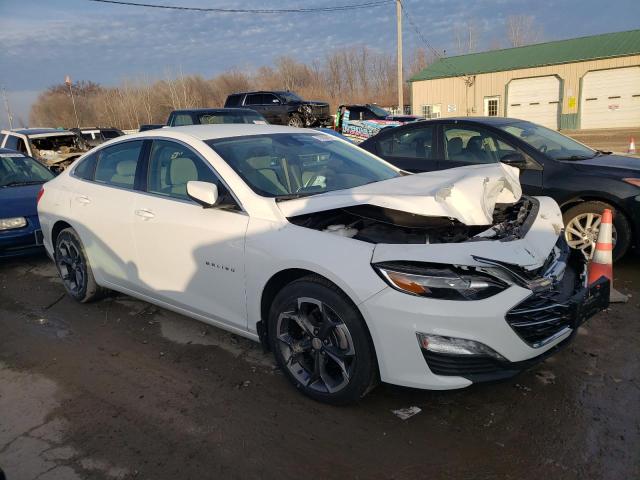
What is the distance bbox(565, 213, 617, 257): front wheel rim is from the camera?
16.7 ft

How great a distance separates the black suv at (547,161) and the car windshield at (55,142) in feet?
37.8

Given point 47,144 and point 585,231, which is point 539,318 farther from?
point 47,144

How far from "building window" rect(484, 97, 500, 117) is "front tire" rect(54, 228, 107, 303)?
125ft

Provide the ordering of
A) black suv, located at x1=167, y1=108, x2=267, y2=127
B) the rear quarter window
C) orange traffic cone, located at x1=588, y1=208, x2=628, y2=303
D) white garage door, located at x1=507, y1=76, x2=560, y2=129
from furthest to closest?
white garage door, located at x1=507, y1=76, x2=560, y2=129 → black suv, located at x1=167, y1=108, x2=267, y2=127 → the rear quarter window → orange traffic cone, located at x1=588, y1=208, x2=628, y2=303

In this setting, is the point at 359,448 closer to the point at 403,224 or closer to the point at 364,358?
the point at 364,358

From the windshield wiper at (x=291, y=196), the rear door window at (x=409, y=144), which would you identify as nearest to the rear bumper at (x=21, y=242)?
the windshield wiper at (x=291, y=196)

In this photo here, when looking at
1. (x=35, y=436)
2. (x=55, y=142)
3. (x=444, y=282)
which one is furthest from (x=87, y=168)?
(x=55, y=142)

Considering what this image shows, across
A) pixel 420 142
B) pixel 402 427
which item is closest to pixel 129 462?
pixel 402 427

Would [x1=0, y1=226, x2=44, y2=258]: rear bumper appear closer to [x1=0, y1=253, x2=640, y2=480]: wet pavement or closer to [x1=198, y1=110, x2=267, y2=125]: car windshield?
[x1=0, y1=253, x2=640, y2=480]: wet pavement

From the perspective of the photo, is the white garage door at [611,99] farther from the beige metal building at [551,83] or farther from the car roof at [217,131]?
the car roof at [217,131]

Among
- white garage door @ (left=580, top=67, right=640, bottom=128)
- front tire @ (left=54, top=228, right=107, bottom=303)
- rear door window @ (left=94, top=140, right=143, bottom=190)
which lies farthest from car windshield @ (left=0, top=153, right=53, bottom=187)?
white garage door @ (left=580, top=67, right=640, bottom=128)

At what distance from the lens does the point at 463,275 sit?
257 centimetres

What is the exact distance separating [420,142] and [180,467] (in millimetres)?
5026

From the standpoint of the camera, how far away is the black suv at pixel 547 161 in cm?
496
